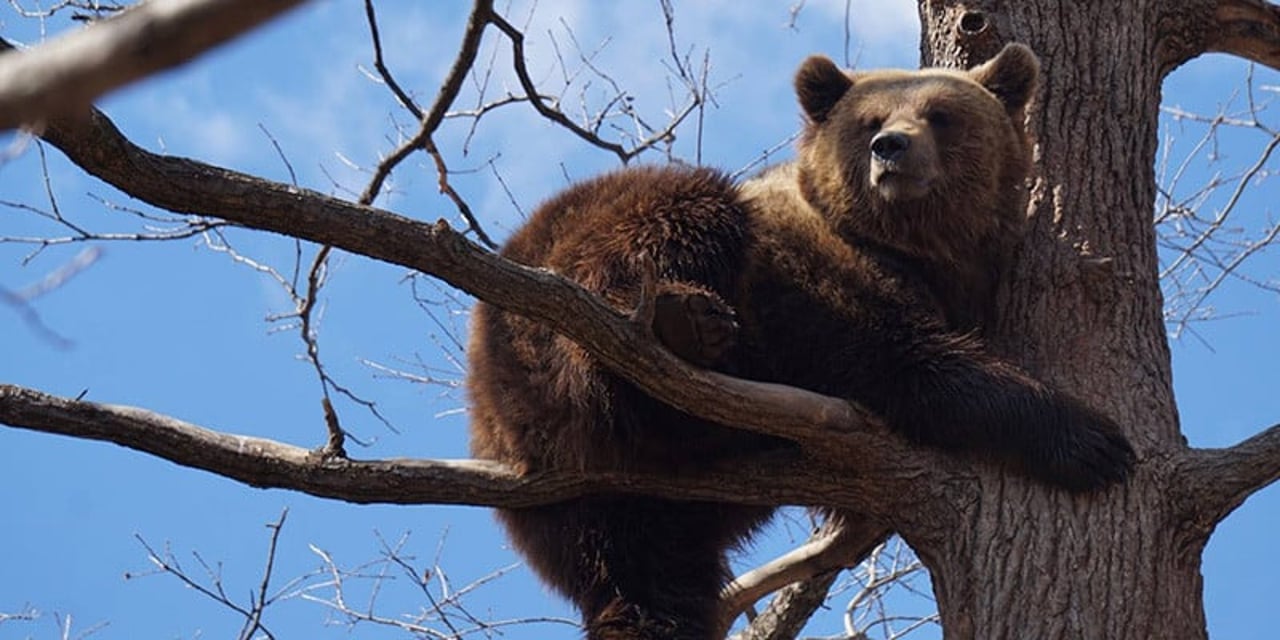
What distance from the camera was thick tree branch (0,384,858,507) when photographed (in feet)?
15.5

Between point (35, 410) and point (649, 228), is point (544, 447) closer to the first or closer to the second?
point (649, 228)

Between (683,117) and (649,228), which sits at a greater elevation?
(683,117)

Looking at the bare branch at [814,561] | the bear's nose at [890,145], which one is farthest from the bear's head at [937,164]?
the bare branch at [814,561]

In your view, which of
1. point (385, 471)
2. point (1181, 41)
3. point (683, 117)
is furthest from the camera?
point (683, 117)

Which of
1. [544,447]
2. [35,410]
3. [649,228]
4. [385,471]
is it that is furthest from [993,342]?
[35,410]

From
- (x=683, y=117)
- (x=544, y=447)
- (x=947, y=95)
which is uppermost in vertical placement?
(x=683, y=117)

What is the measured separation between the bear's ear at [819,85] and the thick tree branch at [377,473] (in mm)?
1736

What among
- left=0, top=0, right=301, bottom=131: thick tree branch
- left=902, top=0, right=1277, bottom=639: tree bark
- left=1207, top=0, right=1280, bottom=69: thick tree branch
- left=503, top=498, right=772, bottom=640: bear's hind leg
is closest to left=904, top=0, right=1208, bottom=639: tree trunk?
left=902, top=0, right=1277, bottom=639: tree bark

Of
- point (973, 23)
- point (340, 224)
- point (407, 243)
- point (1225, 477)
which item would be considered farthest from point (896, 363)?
point (340, 224)

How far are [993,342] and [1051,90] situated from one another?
3.69ft

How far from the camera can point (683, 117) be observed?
7.41 meters

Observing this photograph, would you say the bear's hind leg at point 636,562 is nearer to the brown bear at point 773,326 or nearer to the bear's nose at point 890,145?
the brown bear at point 773,326

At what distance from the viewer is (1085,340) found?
5406mm

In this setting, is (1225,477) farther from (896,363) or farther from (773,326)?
(773,326)
